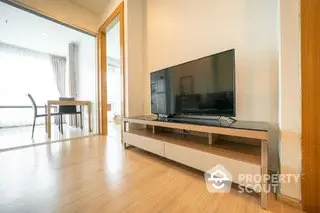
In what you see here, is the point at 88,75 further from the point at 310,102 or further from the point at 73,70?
the point at 310,102

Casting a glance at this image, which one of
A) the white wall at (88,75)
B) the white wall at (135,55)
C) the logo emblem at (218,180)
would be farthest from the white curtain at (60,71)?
the logo emblem at (218,180)

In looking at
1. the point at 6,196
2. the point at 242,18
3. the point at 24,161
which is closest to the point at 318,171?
the point at 242,18

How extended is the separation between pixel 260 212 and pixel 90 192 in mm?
1155

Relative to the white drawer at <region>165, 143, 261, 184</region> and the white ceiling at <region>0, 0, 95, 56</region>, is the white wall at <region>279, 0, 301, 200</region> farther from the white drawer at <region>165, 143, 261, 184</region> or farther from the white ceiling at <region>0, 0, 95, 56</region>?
the white ceiling at <region>0, 0, 95, 56</region>

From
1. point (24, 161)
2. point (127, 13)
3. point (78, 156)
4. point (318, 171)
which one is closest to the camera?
point (318, 171)

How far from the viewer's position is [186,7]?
6.39 feet

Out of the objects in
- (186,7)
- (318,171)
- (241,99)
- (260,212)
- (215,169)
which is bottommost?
(260,212)

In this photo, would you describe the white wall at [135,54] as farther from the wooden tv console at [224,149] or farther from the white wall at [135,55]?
the wooden tv console at [224,149]

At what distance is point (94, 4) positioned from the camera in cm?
289

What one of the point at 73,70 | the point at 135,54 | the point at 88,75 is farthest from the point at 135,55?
the point at 73,70

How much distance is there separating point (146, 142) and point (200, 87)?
0.93 meters

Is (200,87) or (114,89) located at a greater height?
(114,89)

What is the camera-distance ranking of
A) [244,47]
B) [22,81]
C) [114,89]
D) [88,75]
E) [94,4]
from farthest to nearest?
[114,89] < [22,81] < [88,75] < [94,4] < [244,47]

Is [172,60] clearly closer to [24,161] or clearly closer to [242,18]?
[242,18]
